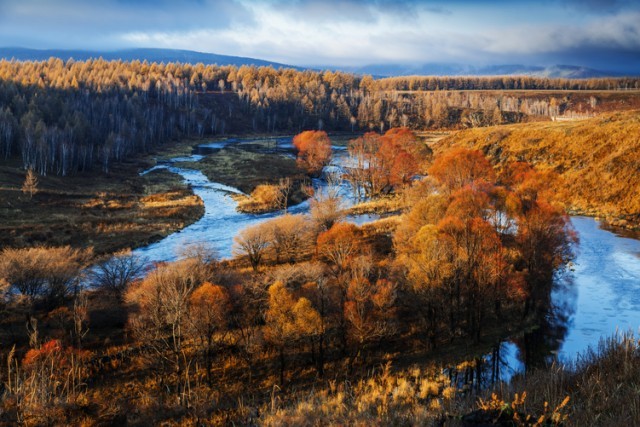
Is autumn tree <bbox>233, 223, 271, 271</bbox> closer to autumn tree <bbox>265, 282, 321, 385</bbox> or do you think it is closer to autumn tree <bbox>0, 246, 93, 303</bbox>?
autumn tree <bbox>0, 246, 93, 303</bbox>

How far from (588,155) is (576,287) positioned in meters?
46.1

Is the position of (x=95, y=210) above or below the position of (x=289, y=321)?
below

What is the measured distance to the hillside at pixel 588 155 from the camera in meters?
64.1

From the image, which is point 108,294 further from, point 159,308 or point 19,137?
point 19,137

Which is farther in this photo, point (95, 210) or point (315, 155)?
point (315, 155)

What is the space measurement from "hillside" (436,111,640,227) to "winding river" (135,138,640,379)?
6340 mm

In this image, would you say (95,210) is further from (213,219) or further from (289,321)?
(289,321)

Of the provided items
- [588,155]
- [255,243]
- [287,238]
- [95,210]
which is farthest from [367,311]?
[588,155]

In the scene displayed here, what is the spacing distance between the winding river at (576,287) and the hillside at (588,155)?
6340mm

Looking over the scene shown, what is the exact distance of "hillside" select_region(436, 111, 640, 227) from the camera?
64125 millimetres

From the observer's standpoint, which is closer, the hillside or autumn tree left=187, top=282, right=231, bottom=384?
autumn tree left=187, top=282, right=231, bottom=384

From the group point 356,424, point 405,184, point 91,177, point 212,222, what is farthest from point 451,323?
point 91,177

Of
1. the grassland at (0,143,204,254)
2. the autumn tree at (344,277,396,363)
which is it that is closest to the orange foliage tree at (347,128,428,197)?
the grassland at (0,143,204,254)

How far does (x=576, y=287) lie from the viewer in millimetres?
38625
